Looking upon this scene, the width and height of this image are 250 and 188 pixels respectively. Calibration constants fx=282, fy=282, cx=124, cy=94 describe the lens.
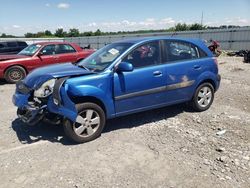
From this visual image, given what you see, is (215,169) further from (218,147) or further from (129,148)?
(129,148)

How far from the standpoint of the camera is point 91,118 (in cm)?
486

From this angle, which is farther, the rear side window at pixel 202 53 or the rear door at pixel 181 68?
the rear side window at pixel 202 53

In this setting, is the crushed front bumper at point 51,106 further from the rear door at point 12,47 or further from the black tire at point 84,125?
the rear door at point 12,47

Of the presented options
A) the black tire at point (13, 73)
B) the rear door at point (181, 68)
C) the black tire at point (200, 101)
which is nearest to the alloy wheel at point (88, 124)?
the rear door at point (181, 68)

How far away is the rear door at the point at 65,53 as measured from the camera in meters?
11.2

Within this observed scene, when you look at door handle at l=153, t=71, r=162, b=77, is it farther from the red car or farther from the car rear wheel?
the car rear wheel

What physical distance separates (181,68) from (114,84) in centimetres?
160

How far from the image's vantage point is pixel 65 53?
11.4 meters

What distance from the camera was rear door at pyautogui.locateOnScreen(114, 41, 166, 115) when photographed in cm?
504

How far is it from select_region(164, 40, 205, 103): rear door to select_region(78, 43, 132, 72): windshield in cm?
92

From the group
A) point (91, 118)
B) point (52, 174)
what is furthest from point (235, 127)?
point (52, 174)

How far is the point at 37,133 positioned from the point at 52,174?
63.5 inches

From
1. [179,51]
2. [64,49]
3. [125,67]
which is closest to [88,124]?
[125,67]

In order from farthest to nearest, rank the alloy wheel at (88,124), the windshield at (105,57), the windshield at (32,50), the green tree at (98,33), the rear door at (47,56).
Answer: the green tree at (98,33), the windshield at (32,50), the rear door at (47,56), the windshield at (105,57), the alloy wheel at (88,124)
